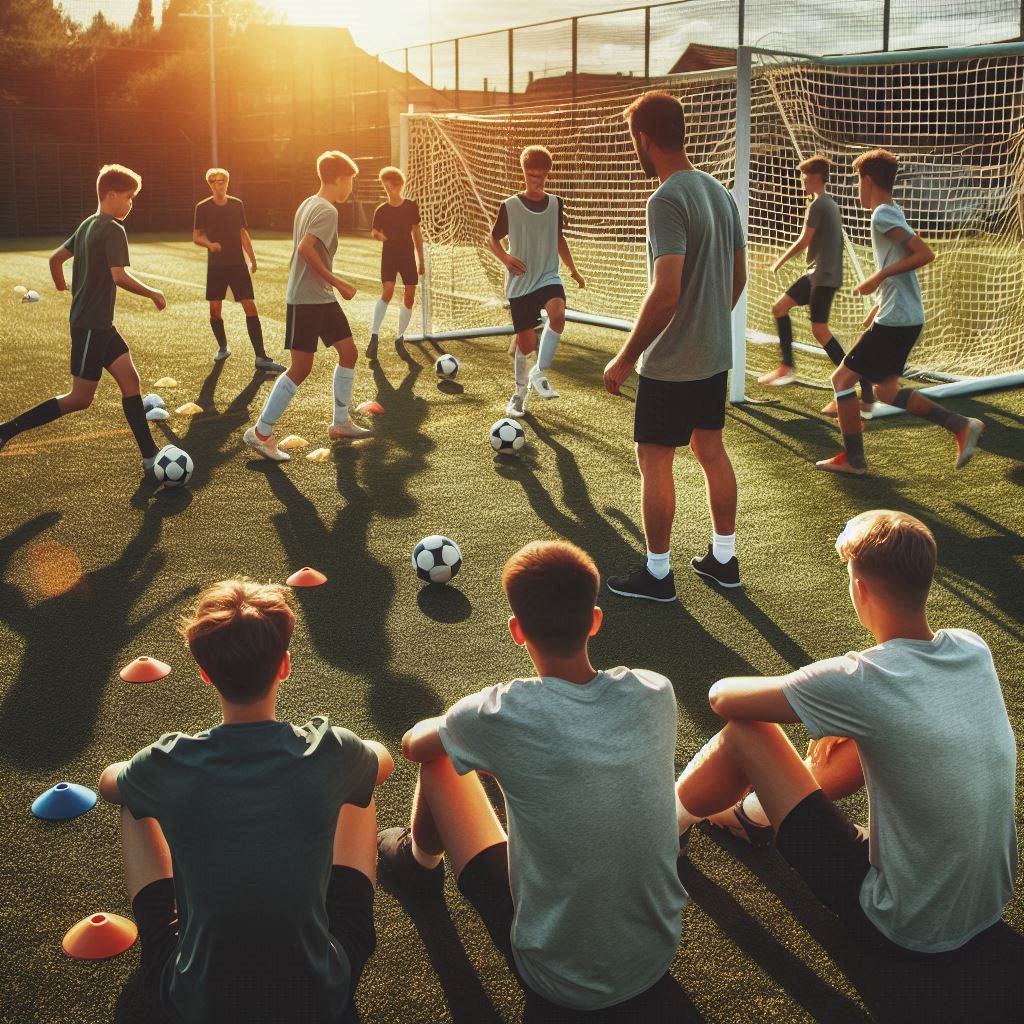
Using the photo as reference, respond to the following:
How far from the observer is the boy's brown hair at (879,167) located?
255 inches

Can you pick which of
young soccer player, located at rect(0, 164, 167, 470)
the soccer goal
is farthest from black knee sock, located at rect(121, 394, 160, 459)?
the soccer goal

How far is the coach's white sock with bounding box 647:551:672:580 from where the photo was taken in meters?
5.15

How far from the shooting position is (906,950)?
8.32 ft

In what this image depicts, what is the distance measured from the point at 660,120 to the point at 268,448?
386cm

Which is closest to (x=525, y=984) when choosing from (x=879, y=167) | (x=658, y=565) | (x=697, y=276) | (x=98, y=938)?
(x=98, y=938)

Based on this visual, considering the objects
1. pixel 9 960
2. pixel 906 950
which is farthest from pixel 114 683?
pixel 906 950

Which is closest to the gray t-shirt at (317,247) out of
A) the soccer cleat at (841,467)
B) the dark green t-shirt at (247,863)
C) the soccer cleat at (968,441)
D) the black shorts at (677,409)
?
the black shorts at (677,409)

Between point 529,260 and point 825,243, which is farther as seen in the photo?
point 825,243

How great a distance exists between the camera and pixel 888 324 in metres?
6.84

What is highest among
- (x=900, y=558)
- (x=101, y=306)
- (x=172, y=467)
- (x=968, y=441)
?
(x=101, y=306)

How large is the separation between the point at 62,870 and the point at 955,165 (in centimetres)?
1023

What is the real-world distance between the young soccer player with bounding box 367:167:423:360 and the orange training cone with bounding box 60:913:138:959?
30.7 feet

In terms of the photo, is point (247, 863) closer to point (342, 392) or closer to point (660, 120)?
point (660, 120)

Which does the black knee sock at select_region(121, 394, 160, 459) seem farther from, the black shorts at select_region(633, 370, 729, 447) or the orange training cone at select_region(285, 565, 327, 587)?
the black shorts at select_region(633, 370, 729, 447)
